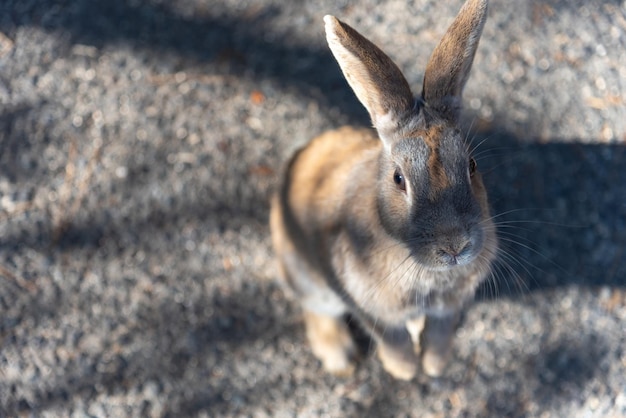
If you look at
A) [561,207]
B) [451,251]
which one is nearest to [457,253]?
[451,251]

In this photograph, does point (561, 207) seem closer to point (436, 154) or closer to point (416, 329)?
point (416, 329)

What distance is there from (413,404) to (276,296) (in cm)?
118

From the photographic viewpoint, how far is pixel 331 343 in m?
4.10

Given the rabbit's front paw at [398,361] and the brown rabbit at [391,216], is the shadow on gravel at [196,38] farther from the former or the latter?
the rabbit's front paw at [398,361]

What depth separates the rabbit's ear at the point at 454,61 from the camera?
275 centimetres

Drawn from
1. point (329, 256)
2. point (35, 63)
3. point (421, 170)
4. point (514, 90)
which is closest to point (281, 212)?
point (329, 256)

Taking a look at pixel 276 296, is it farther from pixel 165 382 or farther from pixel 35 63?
pixel 35 63

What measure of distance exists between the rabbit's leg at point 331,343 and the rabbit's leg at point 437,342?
0.52 meters

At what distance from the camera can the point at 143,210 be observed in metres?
4.38

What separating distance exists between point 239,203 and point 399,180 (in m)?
1.84

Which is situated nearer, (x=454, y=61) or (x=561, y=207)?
(x=454, y=61)

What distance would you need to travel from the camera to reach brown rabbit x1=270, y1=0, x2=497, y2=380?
2680mm

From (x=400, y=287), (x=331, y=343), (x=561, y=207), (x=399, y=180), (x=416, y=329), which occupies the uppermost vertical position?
(x=399, y=180)

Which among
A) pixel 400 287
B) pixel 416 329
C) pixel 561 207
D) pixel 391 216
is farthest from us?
pixel 561 207
